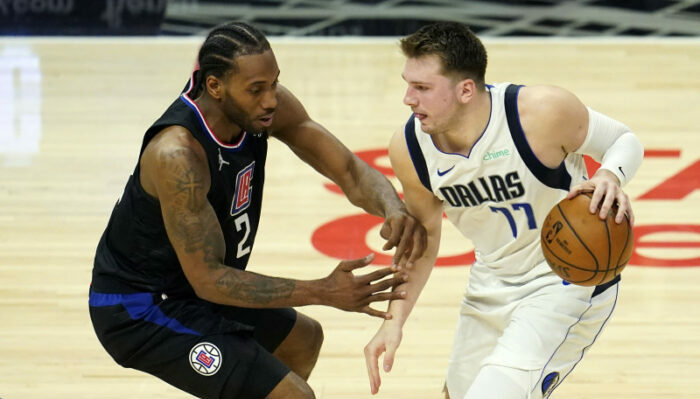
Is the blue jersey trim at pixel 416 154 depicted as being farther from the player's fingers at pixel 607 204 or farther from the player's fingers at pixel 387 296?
the player's fingers at pixel 607 204

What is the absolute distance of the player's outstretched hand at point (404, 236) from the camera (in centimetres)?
373

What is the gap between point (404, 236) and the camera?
3727mm

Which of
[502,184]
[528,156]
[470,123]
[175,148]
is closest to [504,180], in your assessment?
[502,184]

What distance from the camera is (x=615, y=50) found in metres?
11.3

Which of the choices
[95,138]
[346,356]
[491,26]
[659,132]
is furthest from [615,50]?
[346,356]

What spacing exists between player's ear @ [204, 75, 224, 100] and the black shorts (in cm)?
76

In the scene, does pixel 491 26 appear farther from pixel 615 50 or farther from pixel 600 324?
pixel 600 324

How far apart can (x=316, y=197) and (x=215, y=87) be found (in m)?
3.79

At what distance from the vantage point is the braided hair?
3393 mm

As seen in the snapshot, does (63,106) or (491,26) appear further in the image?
(491,26)

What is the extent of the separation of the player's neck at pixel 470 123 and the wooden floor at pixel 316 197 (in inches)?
58.9

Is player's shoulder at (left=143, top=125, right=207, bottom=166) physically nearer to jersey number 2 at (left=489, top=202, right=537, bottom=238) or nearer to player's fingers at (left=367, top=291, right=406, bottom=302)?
player's fingers at (left=367, top=291, right=406, bottom=302)

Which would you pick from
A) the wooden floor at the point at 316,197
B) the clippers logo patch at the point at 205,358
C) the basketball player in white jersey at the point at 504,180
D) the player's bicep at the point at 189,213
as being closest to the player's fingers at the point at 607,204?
the basketball player in white jersey at the point at 504,180

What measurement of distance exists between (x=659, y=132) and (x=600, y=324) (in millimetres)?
4924
